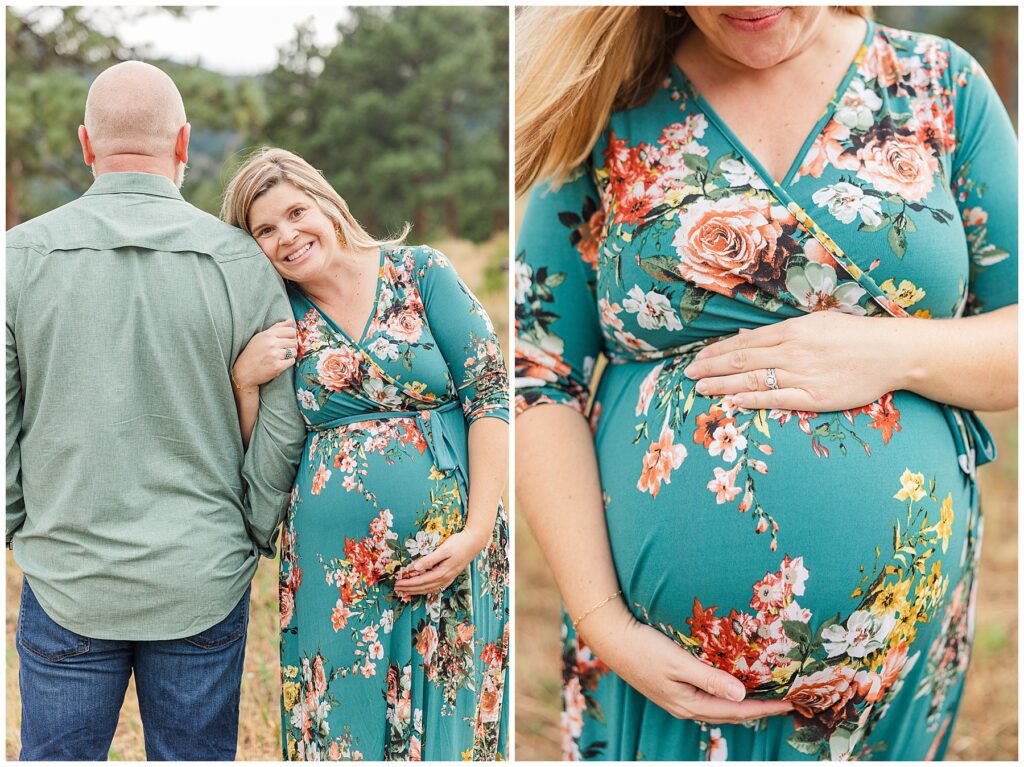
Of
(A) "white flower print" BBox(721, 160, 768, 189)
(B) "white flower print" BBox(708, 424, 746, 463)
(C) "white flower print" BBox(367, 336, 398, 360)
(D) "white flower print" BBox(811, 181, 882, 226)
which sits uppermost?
(A) "white flower print" BBox(721, 160, 768, 189)

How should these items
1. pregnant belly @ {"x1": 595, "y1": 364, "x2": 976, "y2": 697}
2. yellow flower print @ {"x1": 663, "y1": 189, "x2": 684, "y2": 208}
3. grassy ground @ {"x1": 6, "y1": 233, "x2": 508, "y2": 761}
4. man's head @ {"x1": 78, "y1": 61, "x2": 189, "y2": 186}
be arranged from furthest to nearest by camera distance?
grassy ground @ {"x1": 6, "y1": 233, "x2": 508, "y2": 761} → man's head @ {"x1": 78, "y1": 61, "x2": 189, "y2": 186} → yellow flower print @ {"x1": 663, "y1": 189, "x2": 684, "y2": 208} → pregnant belly @ {"x1": 595, "y1": 364, "x2": 976, "y2": 697}

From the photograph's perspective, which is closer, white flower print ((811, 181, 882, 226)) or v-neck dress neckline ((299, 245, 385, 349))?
white flower print ((811, 181, 882, 226))

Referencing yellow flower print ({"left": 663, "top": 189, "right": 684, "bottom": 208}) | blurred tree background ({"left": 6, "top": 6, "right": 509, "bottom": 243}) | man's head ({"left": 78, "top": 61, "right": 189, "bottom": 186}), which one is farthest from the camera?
blurred tree background ({"left": 6, "top": 6, "right": 509, "bottom": 243})

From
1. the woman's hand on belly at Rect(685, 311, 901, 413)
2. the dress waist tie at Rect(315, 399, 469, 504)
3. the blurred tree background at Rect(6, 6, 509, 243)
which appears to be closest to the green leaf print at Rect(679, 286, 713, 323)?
the woman's hand on belly at Rect(685, 311, 901, 413)

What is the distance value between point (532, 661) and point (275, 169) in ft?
7.02

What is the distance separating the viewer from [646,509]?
1476mm

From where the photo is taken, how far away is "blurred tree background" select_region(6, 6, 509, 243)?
11.6ft

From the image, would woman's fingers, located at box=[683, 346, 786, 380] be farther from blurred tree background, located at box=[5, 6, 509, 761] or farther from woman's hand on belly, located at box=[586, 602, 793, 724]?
blurred tree background, located at box=[5, 6, 509, 761]

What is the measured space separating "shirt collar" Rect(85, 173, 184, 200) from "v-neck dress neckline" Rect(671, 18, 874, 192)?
1021 millimetres

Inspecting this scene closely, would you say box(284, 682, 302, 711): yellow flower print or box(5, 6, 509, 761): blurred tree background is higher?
box(5, 6, 509, 761): blurred tree background

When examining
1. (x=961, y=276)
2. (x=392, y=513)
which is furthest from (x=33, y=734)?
(x=961, y=276)

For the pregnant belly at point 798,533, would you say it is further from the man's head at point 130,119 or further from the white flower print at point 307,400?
the man's head at point 130,119

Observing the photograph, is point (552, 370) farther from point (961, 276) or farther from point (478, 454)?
point (961, 276)

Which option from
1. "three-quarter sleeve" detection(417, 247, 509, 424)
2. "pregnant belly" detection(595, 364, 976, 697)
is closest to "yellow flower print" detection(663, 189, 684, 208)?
"pregnant belly" detection(595, 364, 976, 697)
